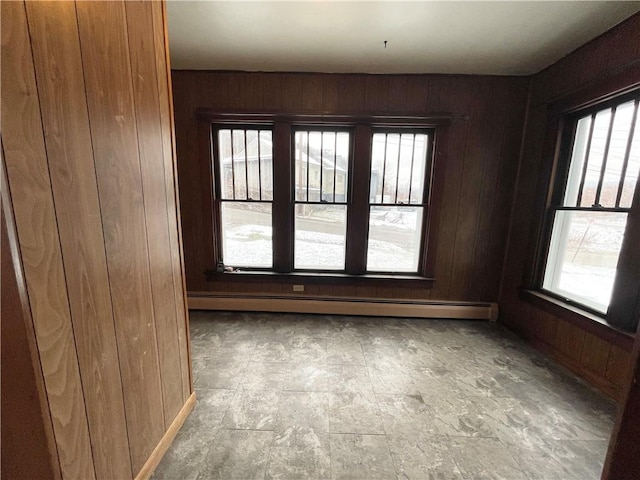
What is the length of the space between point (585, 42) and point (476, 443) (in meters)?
2.97

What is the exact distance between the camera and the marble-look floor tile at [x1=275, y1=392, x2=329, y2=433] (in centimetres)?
155

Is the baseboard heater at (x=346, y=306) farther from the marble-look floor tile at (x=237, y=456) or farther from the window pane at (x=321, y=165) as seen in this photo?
the marble-look floor tile at (x=237, y=456)

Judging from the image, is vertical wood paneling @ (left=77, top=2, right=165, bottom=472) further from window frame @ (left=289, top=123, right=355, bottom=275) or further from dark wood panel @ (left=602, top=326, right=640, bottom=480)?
window frame @ (left=289, top=123, right=355, bottom=275)

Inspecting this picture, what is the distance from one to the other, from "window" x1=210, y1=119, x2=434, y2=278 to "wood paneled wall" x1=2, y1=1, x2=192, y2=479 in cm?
149

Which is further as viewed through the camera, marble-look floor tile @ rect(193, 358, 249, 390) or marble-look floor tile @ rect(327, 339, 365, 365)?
marble-look floor tile @ rect(327, 339, 365, 365)

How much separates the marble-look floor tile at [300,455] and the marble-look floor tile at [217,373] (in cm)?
59

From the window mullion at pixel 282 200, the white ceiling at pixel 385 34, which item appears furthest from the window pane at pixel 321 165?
the white ceiling at pixel 385 34

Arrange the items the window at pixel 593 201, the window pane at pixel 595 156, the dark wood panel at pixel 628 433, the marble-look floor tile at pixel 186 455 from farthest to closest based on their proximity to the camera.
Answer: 1. the window pane at pixel 595 156
2. the window at pixel 593 201
3. the marble-look floor tile at pixel 186 455
4. the dark wood panel at pixel 628 433

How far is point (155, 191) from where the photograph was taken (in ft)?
4.15

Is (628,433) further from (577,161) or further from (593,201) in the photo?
(577,161)

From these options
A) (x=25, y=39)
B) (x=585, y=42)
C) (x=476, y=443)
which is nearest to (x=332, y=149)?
(x=585, y=42)

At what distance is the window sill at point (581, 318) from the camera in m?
1.75

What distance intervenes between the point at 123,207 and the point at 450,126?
285 centimetres

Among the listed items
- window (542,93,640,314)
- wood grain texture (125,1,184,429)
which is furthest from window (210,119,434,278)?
wood grain texture (125,1,184,429)
